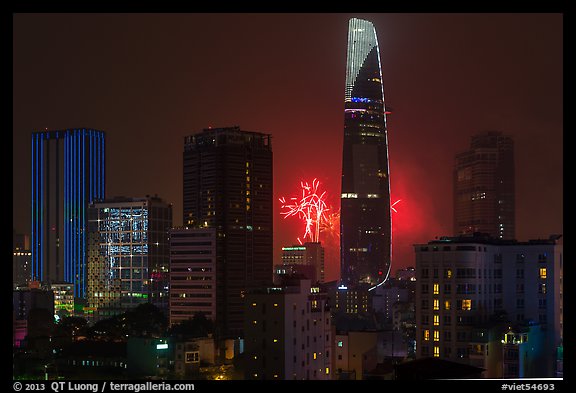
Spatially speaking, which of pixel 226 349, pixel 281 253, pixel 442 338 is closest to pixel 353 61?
pixel 281 253

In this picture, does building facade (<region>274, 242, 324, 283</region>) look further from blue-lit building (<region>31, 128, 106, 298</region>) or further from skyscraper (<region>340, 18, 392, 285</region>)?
blue-lit building (<region>31, 128, 106, 298</region>)

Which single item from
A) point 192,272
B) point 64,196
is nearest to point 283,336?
point 192,272

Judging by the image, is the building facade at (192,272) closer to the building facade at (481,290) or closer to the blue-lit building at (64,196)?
the blue-lit building at (64,196)

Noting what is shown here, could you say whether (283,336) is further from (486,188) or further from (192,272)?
(192,272)

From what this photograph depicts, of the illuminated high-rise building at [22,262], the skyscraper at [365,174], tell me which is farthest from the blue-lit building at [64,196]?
the skyscraper at [365,174]

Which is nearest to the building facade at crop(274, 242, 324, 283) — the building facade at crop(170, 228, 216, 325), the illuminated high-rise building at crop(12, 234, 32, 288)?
the building facade at crop(170, 228, 216, 325)
